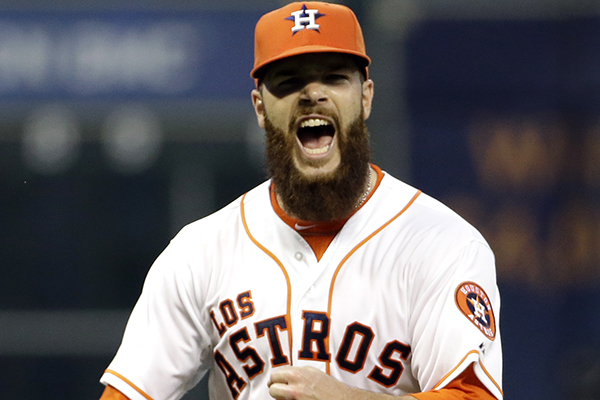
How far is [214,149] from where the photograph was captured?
746 cm

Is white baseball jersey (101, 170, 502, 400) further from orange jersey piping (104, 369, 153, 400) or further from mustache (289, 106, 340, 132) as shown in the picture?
mustache (289, 106, 340, 132)

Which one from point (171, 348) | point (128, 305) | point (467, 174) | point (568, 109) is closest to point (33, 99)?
point (128, 305)

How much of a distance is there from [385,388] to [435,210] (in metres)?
0.58

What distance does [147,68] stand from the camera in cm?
764

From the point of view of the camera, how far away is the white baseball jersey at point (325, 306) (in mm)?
2877

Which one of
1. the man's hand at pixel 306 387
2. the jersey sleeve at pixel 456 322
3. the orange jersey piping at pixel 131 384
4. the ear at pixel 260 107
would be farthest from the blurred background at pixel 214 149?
the man's hand at pixel 306 387

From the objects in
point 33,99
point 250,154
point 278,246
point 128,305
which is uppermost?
point 33,99

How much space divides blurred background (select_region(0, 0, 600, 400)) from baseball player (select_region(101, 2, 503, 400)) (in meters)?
4.10

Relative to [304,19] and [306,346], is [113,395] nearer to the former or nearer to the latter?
[306,346]

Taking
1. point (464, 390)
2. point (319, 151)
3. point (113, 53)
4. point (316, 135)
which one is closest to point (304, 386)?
point (464, 390)

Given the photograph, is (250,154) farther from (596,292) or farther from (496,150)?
(596,292)

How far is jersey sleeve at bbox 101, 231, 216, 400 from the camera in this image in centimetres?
312

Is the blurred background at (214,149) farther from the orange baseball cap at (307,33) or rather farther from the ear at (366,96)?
the orange baseball cap at (307,33)

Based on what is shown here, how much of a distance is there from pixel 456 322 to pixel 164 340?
3.09 ft
